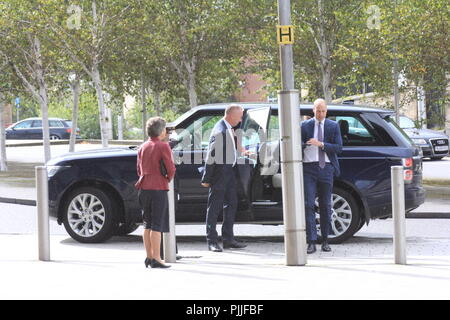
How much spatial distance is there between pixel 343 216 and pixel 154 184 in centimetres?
313

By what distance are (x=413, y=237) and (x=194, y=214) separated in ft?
9.46

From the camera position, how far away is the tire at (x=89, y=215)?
1227 cm

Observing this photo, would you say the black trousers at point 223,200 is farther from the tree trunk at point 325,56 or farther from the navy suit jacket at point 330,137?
the tree trunk at point 325,56

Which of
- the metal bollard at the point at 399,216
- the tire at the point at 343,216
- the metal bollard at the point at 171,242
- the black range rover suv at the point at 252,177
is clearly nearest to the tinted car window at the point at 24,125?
the black range rover suv at the point at 252,177

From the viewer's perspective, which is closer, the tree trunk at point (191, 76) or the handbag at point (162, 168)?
the handbag at point (162, 168)

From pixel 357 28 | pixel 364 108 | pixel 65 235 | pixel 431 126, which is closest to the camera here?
pixel 364 108

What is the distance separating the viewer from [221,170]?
451 inches

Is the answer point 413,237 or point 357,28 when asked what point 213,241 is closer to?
point 413,237

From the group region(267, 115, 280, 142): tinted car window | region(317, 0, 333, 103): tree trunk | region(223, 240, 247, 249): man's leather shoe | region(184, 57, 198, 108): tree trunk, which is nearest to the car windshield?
region(317, 0, 333, 103): tree trunk

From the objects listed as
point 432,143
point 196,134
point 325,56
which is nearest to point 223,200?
point 196,134

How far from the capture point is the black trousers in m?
11.5

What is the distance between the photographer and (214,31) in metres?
28.3

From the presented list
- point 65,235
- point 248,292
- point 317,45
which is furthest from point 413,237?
point 317,45

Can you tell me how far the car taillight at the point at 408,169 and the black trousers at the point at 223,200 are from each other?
2004 mm
